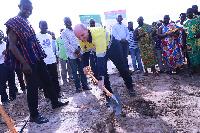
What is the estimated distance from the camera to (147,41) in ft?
15.3

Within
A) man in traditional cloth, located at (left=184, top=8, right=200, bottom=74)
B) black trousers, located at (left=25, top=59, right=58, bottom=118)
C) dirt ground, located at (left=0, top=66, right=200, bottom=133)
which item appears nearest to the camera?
dirt ground, located at (left=0, top=66, right=200, bottom=133)

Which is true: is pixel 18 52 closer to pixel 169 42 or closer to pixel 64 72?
pixel 64 72

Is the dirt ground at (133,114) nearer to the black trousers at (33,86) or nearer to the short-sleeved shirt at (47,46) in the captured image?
the black trousers at (33,86)

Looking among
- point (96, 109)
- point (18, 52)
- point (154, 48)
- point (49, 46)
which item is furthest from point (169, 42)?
point (18, 52)

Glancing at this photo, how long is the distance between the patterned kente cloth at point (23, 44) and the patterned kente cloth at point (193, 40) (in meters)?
3.84

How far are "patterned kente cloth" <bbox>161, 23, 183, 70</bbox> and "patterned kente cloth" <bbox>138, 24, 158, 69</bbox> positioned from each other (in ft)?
1.19

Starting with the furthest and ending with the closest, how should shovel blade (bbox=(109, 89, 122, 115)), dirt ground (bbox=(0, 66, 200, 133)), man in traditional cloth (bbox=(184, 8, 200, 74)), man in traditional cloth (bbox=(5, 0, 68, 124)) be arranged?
man in traditional cloth (bbox=(184, 8, 200, 74)), shovel blade (bbox=(109, 89, 122, 115)), man in traditional cloth (bbox=(5, 0, 68, 124)), dirt ground (bbox=(0, 66, 200, 133))

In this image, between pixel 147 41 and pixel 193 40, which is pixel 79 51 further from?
pixel 193 40

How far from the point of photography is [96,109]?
273 centimetres

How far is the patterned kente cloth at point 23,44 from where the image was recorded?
2131mm

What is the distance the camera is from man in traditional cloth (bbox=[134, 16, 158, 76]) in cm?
464

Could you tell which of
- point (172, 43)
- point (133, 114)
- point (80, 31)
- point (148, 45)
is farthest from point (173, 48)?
point (80, 31)

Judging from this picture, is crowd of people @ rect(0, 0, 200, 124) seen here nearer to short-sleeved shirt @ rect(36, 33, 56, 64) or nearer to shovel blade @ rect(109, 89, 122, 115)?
short-sleeved shirt @ rect(36, 33, 56, 64)

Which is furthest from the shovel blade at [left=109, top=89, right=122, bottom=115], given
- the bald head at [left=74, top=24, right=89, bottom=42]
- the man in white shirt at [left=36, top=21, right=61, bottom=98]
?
the man in white shirt at [left=36, top=21, right=61, bottom=98]
